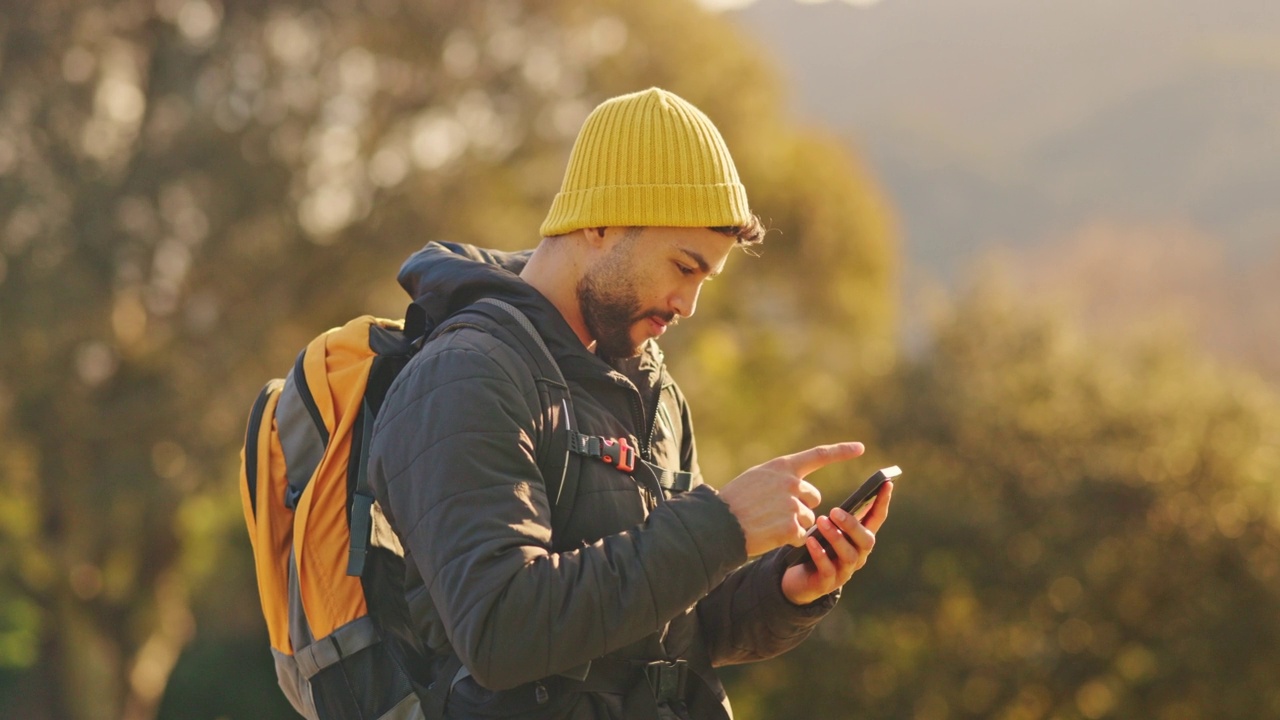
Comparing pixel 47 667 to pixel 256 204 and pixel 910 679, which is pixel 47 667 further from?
pixel 910 679

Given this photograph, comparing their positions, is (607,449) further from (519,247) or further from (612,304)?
(519,247)

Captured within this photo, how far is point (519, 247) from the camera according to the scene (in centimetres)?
1495

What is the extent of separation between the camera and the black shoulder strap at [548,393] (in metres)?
2.19

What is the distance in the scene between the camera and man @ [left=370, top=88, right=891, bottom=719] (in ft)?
6.56

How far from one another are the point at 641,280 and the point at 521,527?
0.56 meters

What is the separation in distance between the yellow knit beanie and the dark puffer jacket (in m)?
0.20

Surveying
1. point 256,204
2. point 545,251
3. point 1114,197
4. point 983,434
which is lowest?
point 1114,197

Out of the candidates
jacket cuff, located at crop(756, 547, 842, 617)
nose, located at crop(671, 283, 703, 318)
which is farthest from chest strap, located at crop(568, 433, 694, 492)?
jacket cuff, located at crop(756, 547, 842, 617)

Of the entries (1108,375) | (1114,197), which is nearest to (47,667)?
(1108,375)

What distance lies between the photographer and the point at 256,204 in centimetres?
1469

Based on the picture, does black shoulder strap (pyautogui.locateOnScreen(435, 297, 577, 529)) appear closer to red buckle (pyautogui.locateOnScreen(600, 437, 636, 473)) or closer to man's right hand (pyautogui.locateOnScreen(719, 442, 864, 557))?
red buckle (pyautogui.locateOnScreen(600, 437, 636, 473))

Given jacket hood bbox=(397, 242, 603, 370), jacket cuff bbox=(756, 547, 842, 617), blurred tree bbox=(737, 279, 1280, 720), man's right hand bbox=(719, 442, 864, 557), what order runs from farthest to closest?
blurred tree bbox=(737, 279, 1280, 720), jacket cuff bbox=(756, 547, 842, 617), jacket hood bbox=(397, 242, 603, 370), man's right hand bbox=(719, 442, 864, 557)

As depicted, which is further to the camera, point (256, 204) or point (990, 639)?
point (256, 204)

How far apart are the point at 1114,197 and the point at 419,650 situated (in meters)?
79.1
